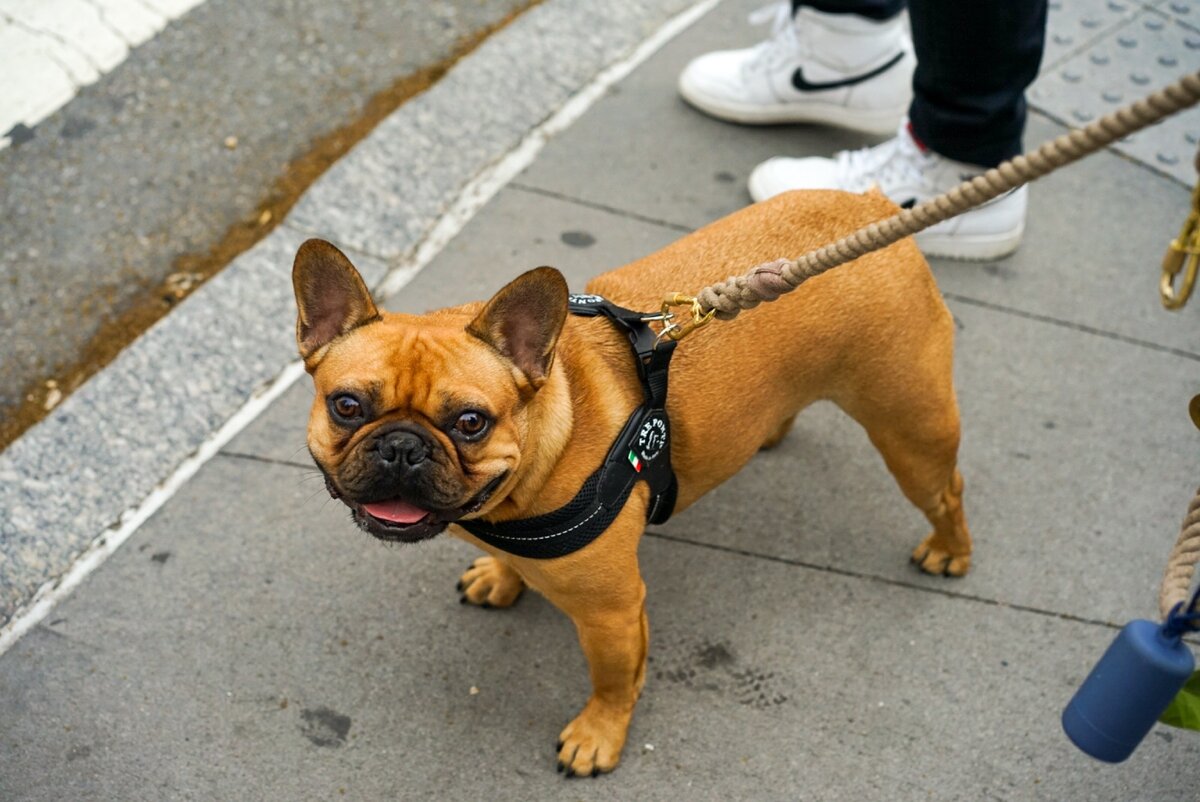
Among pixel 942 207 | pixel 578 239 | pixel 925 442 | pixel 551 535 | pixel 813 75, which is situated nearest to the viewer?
pixel 942 207

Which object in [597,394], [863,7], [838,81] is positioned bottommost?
[838,81]

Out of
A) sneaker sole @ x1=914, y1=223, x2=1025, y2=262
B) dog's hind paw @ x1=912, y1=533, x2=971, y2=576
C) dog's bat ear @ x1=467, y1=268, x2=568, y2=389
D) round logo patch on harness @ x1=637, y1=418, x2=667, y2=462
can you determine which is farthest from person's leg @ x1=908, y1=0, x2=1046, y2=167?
dog's bat ear @ x1=467, y1=268, x2=568, y2=389

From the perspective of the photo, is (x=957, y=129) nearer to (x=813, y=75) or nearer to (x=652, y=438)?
(x=813, y=75)

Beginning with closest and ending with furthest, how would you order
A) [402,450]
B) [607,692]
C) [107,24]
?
[402,450] → [607,692] → [107,24]

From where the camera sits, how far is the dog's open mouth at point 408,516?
2.36 m

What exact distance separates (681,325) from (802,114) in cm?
268

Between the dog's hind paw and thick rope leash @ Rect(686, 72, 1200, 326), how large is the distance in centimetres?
132

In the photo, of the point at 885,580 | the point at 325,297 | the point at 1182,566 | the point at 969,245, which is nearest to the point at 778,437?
the point at 885,580

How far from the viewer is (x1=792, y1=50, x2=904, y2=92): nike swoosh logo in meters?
4.80

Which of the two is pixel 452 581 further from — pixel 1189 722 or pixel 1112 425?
pixel 1112 425

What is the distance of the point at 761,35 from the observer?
545 centimetres

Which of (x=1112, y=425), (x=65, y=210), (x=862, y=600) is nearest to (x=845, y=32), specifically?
(x=1112, y=425)

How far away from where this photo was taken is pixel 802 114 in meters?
4.98

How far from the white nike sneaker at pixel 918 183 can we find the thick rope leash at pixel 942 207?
2.02 meters
